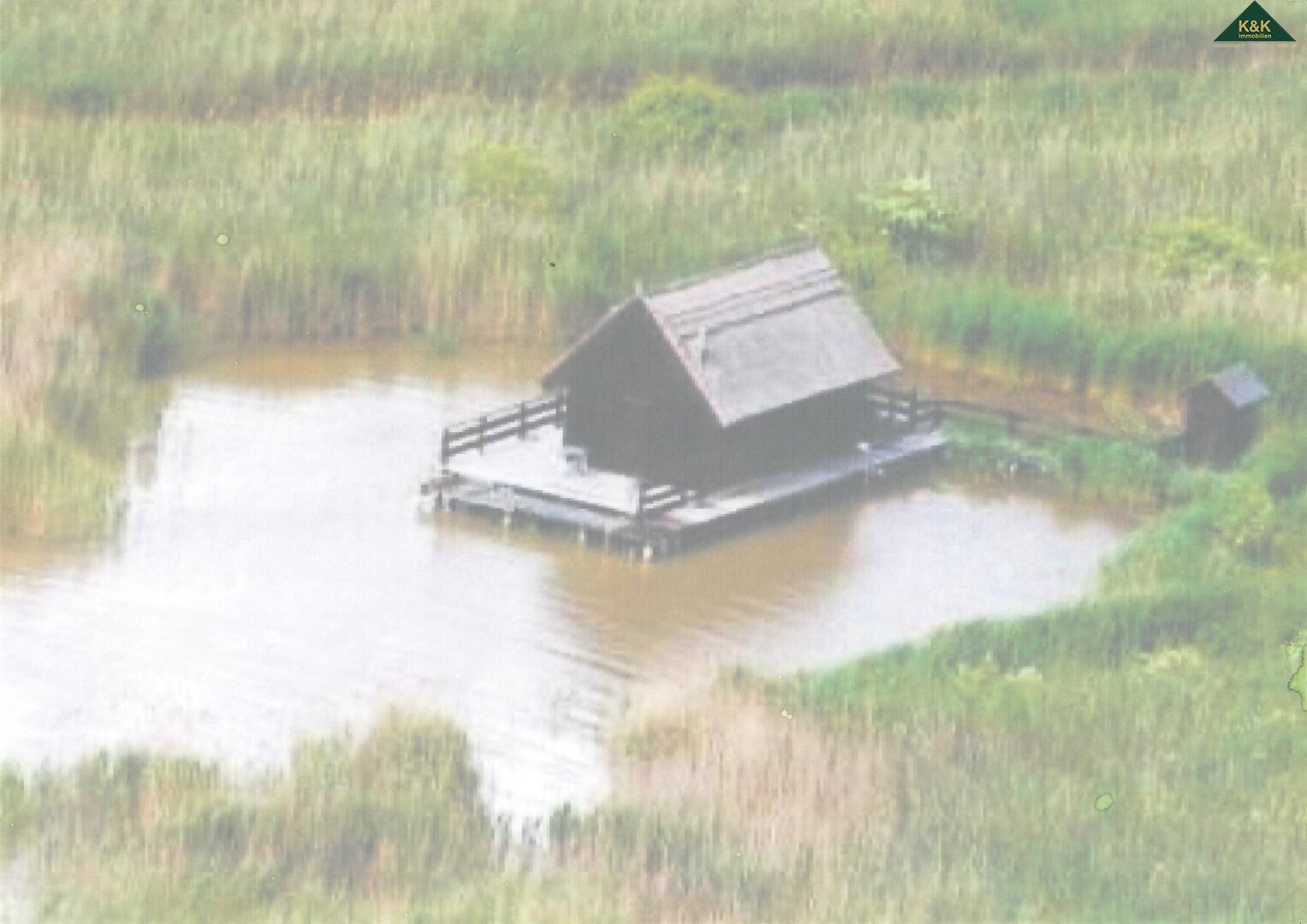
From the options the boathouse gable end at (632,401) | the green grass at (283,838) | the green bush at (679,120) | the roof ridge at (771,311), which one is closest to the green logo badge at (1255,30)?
the green bush at (679,120)

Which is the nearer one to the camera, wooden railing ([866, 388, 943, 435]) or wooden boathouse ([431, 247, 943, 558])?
wooden boathouse ([431, 247, 943, 558])

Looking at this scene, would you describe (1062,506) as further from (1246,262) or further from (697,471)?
(1246,262)

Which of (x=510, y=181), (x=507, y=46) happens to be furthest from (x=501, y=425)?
(x=507, y=46)

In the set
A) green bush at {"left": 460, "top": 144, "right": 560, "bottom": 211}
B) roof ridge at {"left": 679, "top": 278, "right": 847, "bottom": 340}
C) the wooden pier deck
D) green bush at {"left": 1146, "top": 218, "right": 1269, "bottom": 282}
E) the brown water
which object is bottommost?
the brown water

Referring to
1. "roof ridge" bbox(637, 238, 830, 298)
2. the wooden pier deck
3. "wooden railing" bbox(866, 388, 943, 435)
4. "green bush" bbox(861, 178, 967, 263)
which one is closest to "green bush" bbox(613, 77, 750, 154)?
"green bush" bbox(861, 178, 967, 263)

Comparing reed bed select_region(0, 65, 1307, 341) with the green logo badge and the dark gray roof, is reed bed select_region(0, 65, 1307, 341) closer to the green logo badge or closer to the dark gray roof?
the dark gray roof

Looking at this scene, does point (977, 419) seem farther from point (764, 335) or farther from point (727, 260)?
point (727, 260)

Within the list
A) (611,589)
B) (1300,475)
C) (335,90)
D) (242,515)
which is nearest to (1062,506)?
(1300,475)
